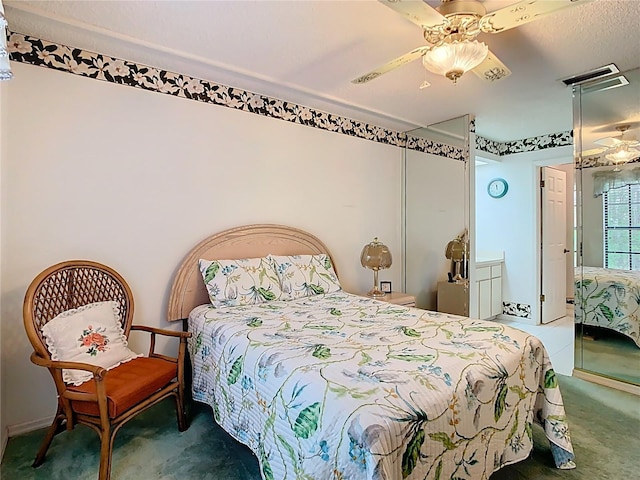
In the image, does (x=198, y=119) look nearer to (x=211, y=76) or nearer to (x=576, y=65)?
(x=211, y=76)

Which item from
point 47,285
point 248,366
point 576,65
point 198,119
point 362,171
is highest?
point 576,65

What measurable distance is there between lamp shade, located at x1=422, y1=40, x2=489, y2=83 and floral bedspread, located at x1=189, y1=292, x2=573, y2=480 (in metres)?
1.39

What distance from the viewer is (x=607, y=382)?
2.84 m

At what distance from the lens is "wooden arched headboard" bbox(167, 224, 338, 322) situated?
8.66ft

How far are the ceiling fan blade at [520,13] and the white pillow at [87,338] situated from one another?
8.49 ft

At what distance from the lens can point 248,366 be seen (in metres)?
1.69

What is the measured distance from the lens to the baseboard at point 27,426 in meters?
2.09

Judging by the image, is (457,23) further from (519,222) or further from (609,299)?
(519,222)

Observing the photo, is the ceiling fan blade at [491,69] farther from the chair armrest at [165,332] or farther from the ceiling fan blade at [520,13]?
the chair armrest at [165,332]

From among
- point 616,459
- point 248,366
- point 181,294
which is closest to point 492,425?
point 616,459

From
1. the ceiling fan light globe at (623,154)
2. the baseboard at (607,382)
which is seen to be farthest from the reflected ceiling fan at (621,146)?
the baseboard at (607,382)

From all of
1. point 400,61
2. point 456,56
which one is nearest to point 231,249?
point 400,61

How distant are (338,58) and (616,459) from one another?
290 centimetres

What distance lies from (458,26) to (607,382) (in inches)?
119
